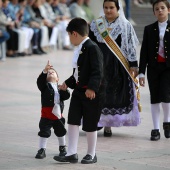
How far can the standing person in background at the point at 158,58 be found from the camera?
336 inches

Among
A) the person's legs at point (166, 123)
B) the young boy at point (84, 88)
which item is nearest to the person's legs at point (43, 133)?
Result: the young boy at point (84, 88)

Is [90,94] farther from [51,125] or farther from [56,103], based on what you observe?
[51,125]

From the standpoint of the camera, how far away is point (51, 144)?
8031 millimetres

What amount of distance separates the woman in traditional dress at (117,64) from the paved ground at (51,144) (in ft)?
0.84

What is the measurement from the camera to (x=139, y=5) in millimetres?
29641

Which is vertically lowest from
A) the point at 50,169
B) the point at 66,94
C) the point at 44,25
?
the point at 50,169

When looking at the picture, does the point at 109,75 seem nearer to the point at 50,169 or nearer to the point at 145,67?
the point at 145,67

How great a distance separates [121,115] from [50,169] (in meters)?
2.27

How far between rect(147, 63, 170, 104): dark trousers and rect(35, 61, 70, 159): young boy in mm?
1706

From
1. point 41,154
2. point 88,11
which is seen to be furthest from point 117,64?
point 88,11

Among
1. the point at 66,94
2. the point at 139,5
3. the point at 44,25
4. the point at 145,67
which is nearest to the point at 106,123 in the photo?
the point at 145,67

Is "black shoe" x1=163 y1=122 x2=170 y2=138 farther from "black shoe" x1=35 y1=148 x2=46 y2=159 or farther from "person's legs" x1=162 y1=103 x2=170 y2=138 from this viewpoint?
"black shoe" x1=35 y1=148 x2=46 y2=159

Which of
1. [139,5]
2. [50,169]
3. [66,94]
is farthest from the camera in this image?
[139,5]

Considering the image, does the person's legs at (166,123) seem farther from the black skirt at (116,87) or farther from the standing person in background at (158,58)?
the black skirt at (116,87)
